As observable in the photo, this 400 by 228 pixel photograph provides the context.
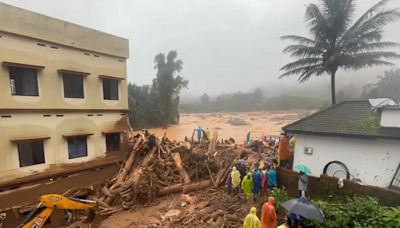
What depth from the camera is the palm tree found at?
741 inches

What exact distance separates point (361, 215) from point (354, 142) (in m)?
4.26

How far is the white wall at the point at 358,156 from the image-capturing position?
33.5ft

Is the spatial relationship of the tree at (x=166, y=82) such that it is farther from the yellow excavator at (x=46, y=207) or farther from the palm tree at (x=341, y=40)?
the yellow excavator at (x=46, y=207)

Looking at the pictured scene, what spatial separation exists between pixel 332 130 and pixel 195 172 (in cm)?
852

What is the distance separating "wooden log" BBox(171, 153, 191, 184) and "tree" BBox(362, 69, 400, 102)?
132ft

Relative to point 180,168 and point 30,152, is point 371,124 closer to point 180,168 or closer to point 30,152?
point 180,168

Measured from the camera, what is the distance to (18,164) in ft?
42.9

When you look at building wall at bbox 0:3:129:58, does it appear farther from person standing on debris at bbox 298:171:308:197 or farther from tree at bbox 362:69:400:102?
tree at bbox 362:69:400:102

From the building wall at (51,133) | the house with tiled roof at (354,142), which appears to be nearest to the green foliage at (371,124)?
the house with tiled roof at (354,142)

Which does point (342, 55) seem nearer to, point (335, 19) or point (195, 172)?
point (335, 19)

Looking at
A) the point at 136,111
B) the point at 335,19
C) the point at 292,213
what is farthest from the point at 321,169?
the point at 136,111

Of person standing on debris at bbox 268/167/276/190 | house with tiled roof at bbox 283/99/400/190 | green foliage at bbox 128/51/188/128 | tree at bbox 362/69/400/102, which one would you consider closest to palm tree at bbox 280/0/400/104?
house with tiled roof at bbox 283/99/400/190

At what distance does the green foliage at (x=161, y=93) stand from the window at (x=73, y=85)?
37.2m

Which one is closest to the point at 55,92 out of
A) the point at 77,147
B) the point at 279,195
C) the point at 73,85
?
the point at 73,85
